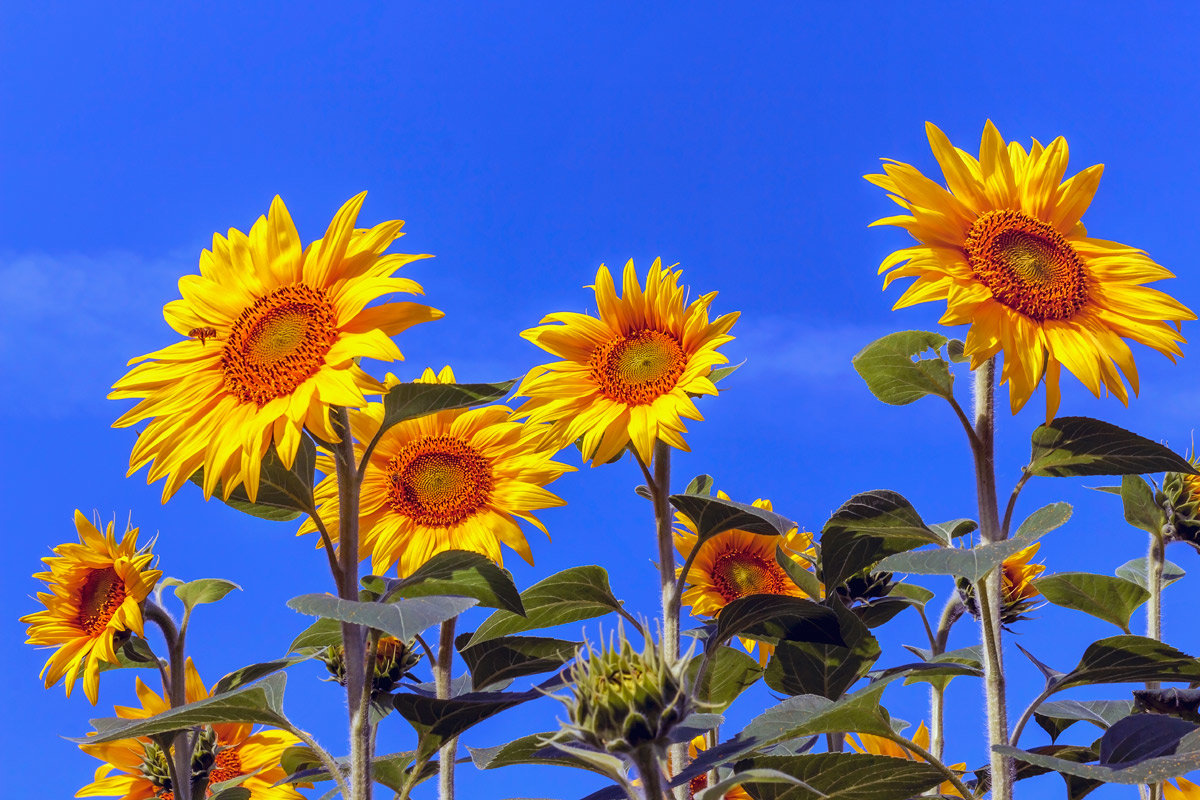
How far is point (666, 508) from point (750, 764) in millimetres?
857

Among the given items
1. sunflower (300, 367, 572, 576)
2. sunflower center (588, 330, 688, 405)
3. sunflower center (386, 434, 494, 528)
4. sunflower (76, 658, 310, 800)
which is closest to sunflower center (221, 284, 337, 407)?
sunflower (300, 367, 572, 576)

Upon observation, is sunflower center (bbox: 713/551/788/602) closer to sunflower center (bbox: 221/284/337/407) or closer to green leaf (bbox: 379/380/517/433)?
green leaf (bbox: 379/380/517/433)

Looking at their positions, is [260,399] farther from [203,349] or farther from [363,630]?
[363,630]

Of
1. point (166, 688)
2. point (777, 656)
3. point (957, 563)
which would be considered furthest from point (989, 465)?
point (166, 688)

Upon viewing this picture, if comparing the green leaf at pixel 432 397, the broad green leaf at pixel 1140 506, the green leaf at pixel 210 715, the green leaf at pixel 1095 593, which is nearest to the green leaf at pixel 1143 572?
the broad green leaf at pixel 1140 506

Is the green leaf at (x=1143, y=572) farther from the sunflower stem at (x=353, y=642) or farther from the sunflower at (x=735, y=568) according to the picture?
the sunflower stem at (x=353, y=642)

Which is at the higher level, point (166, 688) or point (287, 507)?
point (287, 507)

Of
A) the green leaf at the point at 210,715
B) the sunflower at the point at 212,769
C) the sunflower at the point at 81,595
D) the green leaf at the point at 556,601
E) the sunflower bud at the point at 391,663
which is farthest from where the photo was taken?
the sunflower at the point at 212,769

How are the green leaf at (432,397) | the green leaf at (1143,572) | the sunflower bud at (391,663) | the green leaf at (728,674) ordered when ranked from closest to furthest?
the green leaf at (432,397) < the green leaf at (728,674) < the sunflower bud at (391,663) < the green leaf at (1143,572)

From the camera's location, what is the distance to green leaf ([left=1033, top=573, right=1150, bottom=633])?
3188mm

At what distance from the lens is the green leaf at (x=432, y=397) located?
240cm

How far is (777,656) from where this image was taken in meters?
2.81

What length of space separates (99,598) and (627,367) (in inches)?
70.0

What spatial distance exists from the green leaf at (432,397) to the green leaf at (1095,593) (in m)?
1.80
